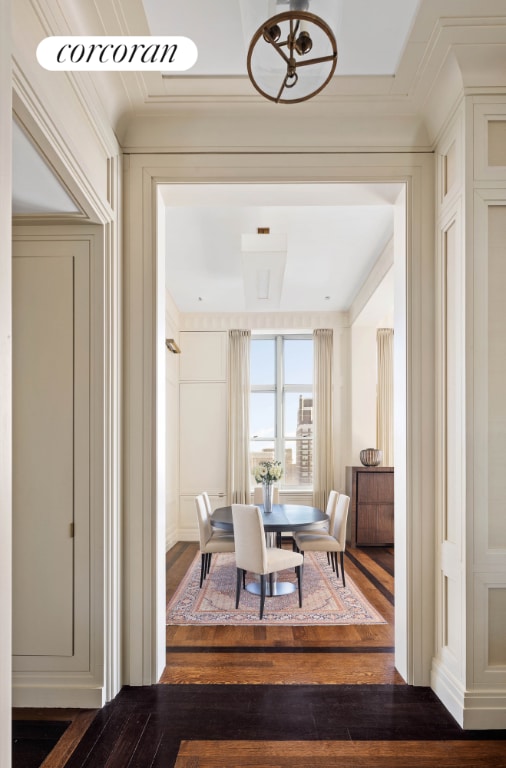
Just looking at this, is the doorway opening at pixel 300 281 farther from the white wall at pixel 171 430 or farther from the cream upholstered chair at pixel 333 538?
the cream upholstered chair at pixel 333 538

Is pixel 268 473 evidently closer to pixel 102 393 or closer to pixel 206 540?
pixel 206 540

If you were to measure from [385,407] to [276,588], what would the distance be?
3693 mm

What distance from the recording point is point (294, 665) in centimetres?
328

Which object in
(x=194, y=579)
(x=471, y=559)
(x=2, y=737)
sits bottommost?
(x=194, y=579)

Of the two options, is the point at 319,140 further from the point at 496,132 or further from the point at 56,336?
the point at 56,336

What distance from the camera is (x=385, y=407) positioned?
782 centimetres

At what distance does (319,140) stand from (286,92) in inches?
49.7

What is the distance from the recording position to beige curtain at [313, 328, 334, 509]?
771cm

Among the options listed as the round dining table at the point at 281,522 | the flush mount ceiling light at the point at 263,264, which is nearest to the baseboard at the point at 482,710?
the round dining table at the point at 281,522

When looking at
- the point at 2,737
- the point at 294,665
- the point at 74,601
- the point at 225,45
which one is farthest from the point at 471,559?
the point at 225,45

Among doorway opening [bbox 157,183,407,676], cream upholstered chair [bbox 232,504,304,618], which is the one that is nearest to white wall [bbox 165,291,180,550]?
doorway opening [bbox 157,183,407,676]

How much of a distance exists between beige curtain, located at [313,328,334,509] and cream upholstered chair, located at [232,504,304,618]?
131 inches

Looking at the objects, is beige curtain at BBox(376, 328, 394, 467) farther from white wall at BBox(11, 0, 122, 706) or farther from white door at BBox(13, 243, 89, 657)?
white door at BBox(13, 243, 89, 657)

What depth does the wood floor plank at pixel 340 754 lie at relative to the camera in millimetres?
2260
